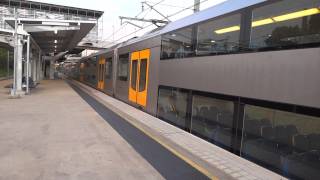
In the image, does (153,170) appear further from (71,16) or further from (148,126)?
(71,16)

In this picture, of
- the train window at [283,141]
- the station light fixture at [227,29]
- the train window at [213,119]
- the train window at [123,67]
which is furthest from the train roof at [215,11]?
the train window at [123,67]

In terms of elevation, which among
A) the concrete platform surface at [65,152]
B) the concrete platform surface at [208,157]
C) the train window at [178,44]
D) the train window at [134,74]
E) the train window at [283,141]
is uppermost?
the train window at [178,44]

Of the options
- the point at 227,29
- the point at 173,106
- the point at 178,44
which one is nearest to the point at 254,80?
the point at 227,29

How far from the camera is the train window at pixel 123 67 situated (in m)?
15.2

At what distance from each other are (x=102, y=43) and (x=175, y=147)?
46848 mm

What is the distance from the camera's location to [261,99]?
5742mm

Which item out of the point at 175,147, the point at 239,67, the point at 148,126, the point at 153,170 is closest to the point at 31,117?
the point at 148,126

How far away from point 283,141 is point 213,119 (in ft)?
6.39

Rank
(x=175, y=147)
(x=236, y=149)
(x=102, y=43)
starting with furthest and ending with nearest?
(x=102, y=43) → (x=175, y=147) → (x=236, y=149)

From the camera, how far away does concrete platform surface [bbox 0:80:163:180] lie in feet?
17.8

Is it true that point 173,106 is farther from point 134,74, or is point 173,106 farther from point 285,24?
point 285,24

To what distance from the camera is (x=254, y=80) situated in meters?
5.93

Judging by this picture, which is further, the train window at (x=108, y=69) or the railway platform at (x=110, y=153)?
the train window at (x=108, y=69)

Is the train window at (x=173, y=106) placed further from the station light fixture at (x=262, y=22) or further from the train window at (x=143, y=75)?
the station light fixture at (x=262, y=22)
